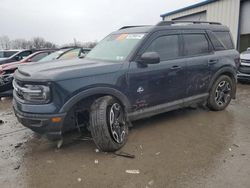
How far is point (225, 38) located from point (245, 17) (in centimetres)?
828

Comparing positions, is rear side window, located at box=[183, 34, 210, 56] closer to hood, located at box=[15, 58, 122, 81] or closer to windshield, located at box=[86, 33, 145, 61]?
windshield, located at box=[86, 33, 145, 61]

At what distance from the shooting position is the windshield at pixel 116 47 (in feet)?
13.4

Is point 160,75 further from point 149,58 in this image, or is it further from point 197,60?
point 197,60

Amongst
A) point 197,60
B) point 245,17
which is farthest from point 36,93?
point 245,17

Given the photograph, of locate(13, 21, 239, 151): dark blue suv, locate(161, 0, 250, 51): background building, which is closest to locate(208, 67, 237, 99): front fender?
locate(13, 21, 239, 151): dark blue suv

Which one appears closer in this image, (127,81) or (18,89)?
Answer: (18,89)

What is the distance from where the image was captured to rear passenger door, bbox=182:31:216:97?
4680mm

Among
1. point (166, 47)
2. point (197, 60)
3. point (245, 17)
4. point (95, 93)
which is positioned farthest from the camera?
point (245, 17)

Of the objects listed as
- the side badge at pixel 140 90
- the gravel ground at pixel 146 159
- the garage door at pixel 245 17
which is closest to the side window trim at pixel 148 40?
the side badge at pixel 140 90

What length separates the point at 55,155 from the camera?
143 inches

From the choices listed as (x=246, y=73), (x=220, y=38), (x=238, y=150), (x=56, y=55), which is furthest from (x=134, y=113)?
(x=246, y=73)

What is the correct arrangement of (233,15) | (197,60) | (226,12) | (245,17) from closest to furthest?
(197,60), (245,17), (233,15), (226,12)

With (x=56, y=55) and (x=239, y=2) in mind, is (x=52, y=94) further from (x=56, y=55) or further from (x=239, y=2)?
(x=239, y=2)

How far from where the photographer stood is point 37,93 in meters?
3.24
